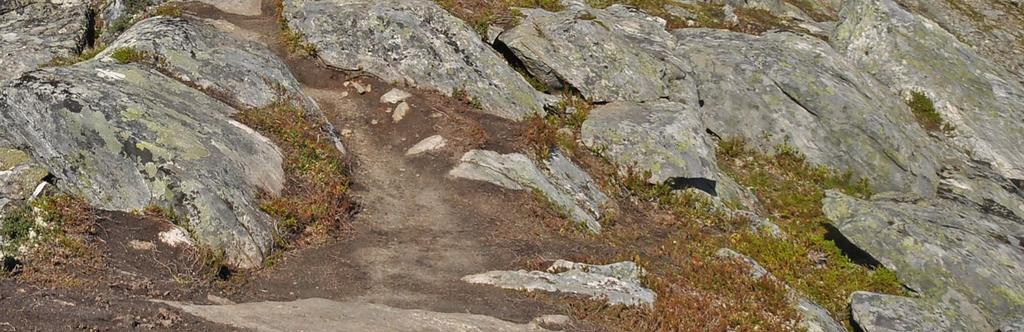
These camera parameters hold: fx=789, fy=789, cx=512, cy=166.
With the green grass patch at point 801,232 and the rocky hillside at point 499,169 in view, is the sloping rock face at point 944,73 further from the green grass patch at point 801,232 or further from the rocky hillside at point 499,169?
the green grass patch at point 801,232

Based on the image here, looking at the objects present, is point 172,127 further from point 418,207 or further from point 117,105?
point 418,207

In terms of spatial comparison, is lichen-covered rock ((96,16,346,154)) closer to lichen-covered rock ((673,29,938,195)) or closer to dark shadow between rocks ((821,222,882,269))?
dark shadow between rocks ((821,222,882,269))

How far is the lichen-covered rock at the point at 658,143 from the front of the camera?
21.7m

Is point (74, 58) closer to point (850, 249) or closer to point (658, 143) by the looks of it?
point (658, 143)

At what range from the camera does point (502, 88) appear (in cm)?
2355

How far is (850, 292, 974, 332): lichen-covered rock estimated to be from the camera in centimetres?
1659

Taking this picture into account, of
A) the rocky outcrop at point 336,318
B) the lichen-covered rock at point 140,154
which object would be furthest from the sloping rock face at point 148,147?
the rocky outcrop at point 336,318

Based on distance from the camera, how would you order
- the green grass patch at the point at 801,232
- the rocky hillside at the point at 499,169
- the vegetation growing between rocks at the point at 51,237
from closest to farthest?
the vegetation growing between rocks at the point at 51,237
the rocky hillside at the point at 499,169
the green grass patch at the point at 801,232

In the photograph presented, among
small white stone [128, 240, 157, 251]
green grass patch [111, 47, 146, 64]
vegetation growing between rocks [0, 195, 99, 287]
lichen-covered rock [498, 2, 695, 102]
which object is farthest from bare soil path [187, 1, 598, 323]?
green grass patch [111, 47, 146, 64]

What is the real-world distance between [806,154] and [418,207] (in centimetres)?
1407

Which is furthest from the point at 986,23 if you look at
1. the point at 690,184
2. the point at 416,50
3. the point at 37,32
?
the point at 37,32

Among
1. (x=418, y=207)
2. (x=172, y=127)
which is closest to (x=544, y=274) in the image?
(x=418, y=207)

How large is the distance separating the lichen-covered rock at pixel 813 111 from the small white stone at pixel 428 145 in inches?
407

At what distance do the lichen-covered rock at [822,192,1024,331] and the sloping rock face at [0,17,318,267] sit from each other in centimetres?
1471
